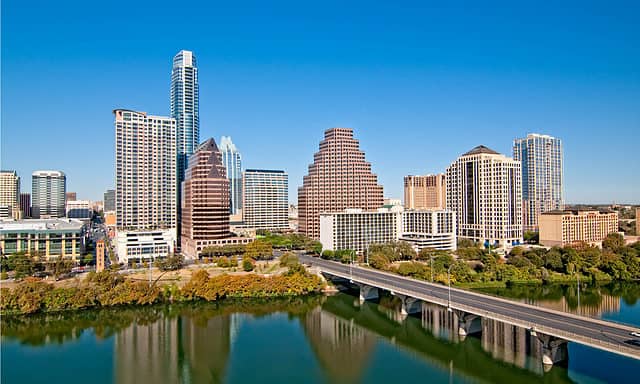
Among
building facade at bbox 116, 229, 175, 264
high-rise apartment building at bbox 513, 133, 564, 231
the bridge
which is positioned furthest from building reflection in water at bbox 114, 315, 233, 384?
high-rise apartment building at bbox 513, 133, 564, 231

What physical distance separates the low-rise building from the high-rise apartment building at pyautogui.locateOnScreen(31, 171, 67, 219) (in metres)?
86.3

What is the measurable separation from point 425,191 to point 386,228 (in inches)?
1525

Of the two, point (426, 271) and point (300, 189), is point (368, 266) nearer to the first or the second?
point (426, 271)

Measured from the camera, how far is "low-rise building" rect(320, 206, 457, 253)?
2406 inches

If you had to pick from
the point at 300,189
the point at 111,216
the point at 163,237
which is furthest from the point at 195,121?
the point at 163,237

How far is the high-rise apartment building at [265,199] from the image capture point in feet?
328

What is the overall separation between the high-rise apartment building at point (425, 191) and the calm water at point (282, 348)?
56995 mm

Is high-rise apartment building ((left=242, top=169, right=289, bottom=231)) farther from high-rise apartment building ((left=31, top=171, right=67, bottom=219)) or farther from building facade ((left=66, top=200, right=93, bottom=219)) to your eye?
building facade ((left=66, top=200, right=93, bottom=219))

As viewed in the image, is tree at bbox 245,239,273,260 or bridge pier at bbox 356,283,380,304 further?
tree at bbox 245,239,273,260

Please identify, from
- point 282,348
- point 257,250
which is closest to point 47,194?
point 257,250

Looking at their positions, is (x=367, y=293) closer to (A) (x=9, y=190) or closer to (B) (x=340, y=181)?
(B) (x=340, y=181)

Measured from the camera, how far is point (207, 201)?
5872cm

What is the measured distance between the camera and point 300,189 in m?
74.4

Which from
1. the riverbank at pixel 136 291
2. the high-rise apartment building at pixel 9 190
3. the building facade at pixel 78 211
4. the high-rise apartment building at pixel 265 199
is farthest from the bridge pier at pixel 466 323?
the building facade at pixel 78 211
